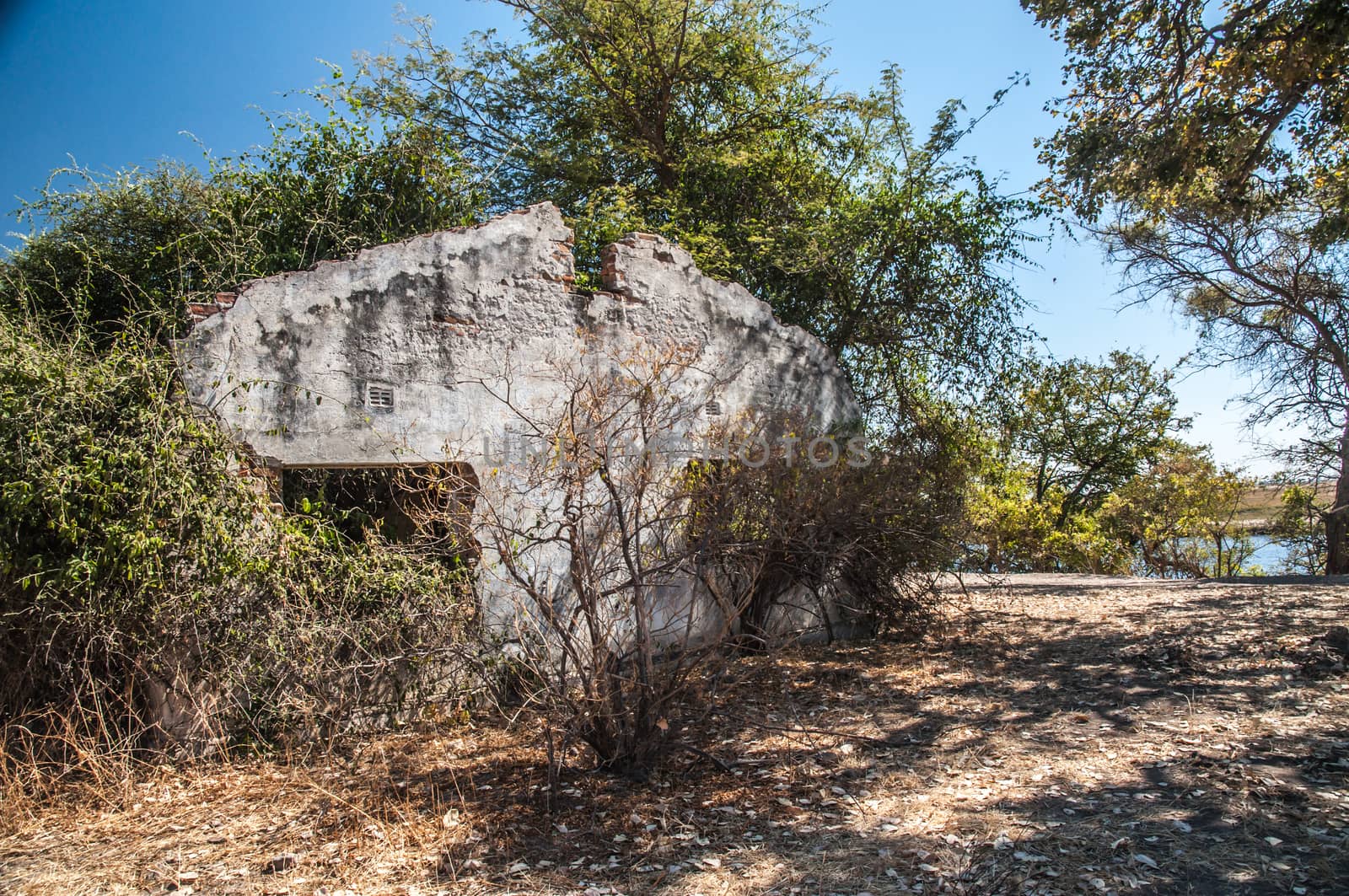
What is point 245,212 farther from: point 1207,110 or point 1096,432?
point 1096,432

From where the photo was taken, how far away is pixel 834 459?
7770 mm

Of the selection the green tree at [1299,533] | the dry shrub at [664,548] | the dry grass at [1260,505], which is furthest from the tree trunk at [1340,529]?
the dry shrub at [664,548]

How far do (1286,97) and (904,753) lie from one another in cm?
668

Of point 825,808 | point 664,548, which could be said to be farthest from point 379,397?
point 825,808

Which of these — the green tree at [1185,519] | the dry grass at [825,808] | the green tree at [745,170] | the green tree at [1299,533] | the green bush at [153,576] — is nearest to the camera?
the dry grass at [825,808]

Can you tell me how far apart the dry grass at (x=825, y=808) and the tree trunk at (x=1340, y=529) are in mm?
7678

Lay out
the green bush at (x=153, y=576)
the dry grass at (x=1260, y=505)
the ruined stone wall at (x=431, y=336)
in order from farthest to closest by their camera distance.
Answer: the dry grass at (x=1260, y=505), the ruined stone wall at (x=431, y=336), the green bush at (x=153, y=576)

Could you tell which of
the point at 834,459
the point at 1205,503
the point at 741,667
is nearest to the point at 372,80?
the point at 834,459

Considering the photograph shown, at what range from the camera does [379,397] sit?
5.95 m

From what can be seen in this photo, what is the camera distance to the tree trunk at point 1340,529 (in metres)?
12.3

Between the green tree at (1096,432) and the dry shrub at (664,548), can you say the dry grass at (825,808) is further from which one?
the green tree at (1096,432)

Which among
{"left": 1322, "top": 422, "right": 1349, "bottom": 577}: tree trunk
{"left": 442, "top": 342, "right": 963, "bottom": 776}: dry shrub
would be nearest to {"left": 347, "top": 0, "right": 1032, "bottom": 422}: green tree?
{"left": 442, "top": 342, "right": 963, "bottom": 776}: dry shrub

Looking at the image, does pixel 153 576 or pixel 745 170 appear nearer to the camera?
pixel 153 576

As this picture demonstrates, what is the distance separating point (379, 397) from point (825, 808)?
3.93 metres
